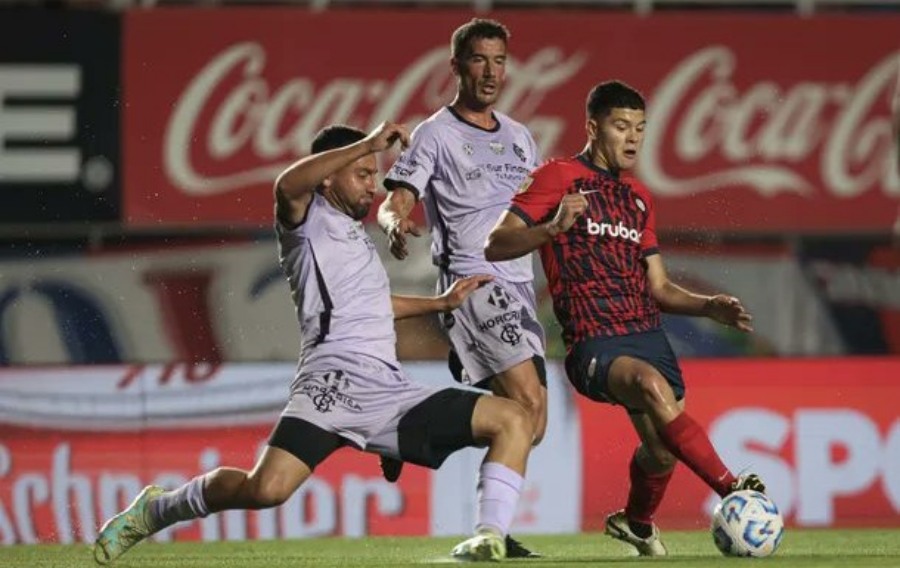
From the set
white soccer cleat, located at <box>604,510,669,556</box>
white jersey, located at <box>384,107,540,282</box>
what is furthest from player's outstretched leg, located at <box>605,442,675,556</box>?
white jersey, located at <box>384,107,540,282</box>

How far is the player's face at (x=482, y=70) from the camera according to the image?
8391mm

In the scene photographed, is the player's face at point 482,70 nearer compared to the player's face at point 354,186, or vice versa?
the player's face at point 354,186

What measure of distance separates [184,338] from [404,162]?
17.4ft

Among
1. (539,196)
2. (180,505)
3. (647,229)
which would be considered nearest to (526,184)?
(539,196)

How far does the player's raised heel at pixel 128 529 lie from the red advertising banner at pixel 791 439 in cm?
408

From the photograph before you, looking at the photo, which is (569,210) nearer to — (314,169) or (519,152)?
(314,169)

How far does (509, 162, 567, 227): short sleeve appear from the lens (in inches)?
309

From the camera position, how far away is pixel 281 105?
44.2 feet

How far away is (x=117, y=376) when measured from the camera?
37.3 feet

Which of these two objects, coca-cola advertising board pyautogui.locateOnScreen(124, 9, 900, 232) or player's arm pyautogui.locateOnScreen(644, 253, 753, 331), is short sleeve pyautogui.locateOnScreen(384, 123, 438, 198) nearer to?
player's arm pyautogui.locateOnScreen(644, 253, 753, 331)

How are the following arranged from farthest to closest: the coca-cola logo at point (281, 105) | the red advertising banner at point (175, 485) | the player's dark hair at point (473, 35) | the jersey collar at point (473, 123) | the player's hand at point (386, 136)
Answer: the coca-cola logo at point (281, 105) < the red advertising banner at point (175, 485) < the jersey collar at point (473, 123) < the player's dark hair at point (473, 35) < the player's hand at point (386, 136)

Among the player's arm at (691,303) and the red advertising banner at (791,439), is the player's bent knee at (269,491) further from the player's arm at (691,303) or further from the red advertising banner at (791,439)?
the red advertising banner at (791,439)

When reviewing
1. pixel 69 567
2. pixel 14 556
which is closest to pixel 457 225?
pixel 69 567

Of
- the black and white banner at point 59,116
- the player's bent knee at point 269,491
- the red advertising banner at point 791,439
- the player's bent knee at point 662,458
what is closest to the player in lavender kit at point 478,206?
the player's bent knee at point 662,458
